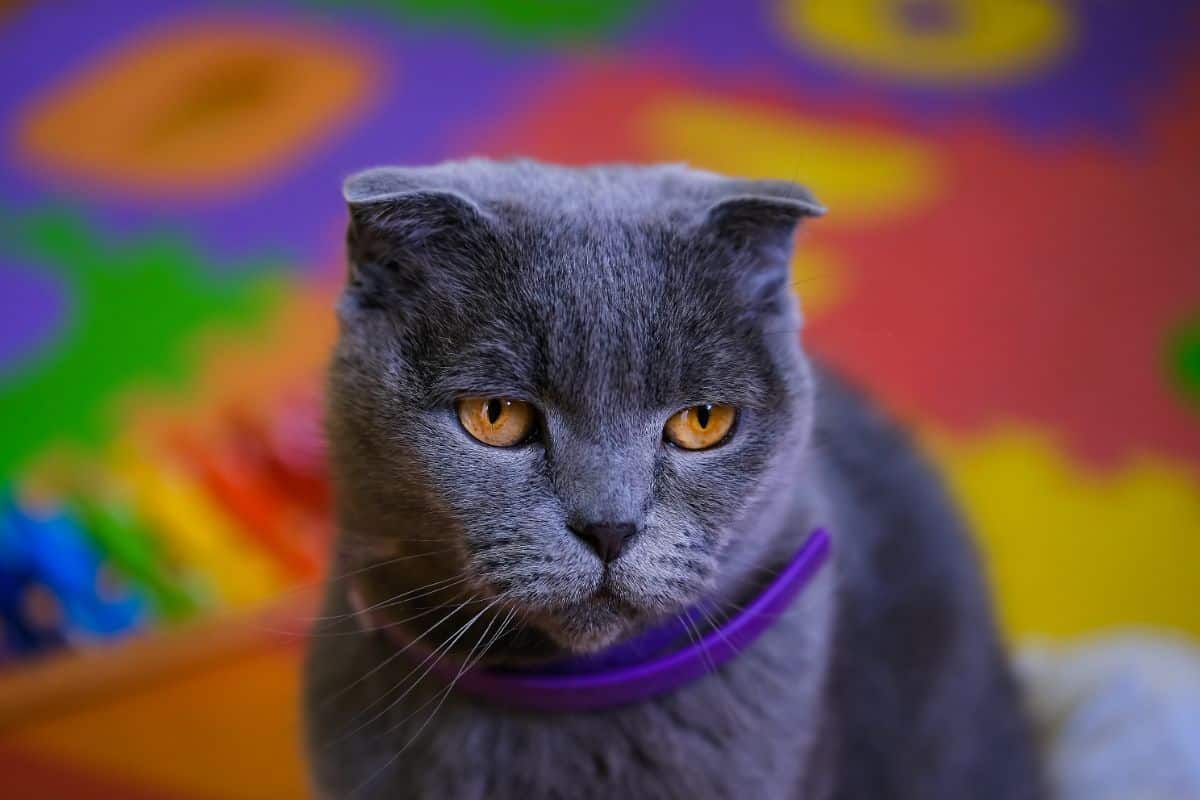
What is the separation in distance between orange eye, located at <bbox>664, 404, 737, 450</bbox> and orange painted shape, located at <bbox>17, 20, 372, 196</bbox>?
1963 mm

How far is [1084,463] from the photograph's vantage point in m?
1.99

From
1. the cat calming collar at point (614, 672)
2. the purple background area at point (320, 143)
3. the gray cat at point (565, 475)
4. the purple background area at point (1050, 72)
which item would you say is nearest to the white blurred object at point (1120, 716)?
the gray cat at point (565, 475)

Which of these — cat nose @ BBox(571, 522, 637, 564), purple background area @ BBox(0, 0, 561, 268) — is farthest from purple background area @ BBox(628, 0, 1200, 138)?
cat nose @ BBox(571, 522, 637, 564)

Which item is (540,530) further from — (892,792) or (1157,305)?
(1157,305)

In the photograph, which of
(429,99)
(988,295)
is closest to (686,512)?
(988,295)

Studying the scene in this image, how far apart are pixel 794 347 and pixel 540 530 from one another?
256 millimetres

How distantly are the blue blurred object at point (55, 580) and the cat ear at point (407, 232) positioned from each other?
3.25ft

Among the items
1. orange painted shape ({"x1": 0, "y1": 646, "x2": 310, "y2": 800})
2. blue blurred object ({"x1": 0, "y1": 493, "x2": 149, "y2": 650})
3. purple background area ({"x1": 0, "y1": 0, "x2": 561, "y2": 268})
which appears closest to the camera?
orange painted shape ({"x1": 0, "y1": 646, "x2": 310, "y2": 800})

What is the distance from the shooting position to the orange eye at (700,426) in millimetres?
833

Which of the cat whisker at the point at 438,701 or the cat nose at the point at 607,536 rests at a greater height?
the cat nose at the point at 607,536

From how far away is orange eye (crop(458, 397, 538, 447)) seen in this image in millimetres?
818

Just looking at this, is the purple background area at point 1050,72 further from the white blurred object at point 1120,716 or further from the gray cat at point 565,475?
the gray cat at point 565,475

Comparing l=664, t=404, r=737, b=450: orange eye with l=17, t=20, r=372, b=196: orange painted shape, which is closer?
l=664, t=404, r=737, b=450: orange eye

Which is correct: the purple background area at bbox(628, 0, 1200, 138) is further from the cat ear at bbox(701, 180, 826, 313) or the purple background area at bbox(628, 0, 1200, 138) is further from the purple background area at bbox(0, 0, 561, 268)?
the cat ear at bbox(701, 180, 826, 313)
